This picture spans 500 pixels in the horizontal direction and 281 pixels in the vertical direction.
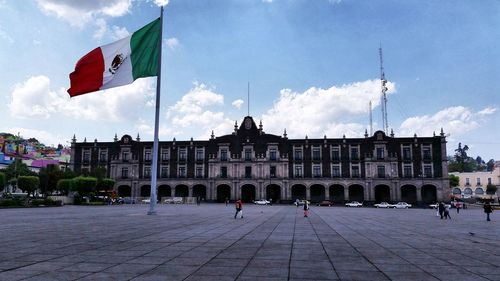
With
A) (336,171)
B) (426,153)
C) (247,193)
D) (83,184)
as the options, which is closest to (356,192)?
(336,171)

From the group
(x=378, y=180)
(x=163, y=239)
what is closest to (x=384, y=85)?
(x=378, y=180)

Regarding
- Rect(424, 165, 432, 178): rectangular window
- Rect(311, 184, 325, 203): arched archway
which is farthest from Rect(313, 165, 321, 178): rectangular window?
Rect(424, 165, 432, 178): rectangular window

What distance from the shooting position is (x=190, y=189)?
7144 centimetres

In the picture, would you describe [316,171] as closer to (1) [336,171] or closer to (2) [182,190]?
(1) [336,171]

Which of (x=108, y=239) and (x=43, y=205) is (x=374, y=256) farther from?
(x=43, y=205)

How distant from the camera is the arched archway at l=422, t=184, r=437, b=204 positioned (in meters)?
66.5

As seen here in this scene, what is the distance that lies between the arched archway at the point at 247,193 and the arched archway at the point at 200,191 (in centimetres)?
703

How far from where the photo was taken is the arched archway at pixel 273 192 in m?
69.7

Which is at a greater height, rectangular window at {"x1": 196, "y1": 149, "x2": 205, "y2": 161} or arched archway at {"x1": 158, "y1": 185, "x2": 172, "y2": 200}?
rectangular window at {"x1": 196, "y1": 149, "x2": 205, "y2": 161}

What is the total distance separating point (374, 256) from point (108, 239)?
26.4ft

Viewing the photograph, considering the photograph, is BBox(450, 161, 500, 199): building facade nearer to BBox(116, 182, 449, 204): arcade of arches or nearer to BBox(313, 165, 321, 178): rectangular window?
BBox(116, 182, 449, 204): arcade of arches

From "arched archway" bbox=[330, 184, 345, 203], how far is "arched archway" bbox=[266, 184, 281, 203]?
30.2 feet

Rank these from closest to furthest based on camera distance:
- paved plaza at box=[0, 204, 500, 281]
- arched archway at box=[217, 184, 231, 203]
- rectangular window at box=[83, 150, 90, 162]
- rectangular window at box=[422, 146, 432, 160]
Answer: paved plaza at box=[0, 204, 500, 281] < rectangular window at box=[422, 146, 432, 160] < arched archway at box=[217, 184, 231, 203] < rectangular window at box=[83, 150, 90, 162]

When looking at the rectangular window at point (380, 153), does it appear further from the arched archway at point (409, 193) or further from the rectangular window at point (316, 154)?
the rectangular window at point (316, 154)
